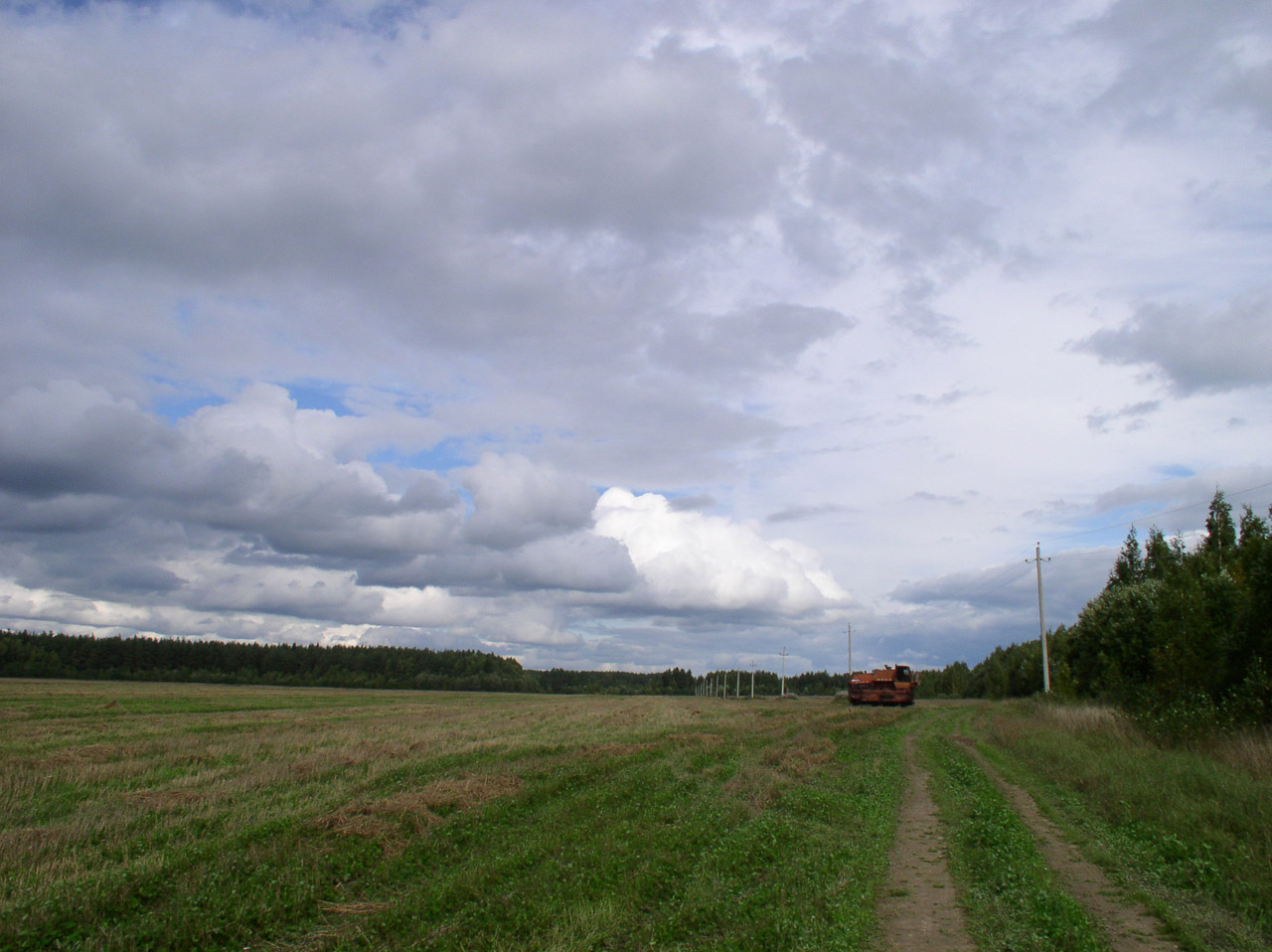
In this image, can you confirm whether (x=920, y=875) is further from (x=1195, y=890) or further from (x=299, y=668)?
(x=299, y=668)

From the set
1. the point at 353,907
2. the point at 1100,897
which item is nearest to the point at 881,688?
the point at 1100,897

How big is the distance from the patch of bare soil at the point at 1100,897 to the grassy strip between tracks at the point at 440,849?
9.34 ft

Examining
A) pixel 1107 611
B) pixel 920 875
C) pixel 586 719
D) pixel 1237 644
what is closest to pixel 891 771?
pixel 920 875

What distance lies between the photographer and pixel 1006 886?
10.9 metres

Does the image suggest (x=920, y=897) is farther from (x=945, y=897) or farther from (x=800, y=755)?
(x=800, y=755)

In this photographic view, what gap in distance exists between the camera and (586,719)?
42844mm

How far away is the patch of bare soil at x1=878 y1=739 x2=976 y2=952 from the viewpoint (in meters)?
9.05

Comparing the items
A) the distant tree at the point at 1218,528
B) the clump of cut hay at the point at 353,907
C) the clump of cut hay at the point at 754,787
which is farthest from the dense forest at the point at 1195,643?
the clump of cut hay at the point at 353,907

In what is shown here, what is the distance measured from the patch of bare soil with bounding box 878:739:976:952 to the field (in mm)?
79

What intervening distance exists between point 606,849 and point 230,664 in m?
170

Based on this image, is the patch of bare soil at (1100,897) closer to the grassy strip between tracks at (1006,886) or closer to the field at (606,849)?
the field at (606,849)

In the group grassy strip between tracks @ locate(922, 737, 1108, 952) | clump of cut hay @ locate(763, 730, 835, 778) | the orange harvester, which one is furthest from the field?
the orange harvester

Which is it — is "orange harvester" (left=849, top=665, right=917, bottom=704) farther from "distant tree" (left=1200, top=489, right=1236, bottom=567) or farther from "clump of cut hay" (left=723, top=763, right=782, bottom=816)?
"clump of cut hay" (left=723, top=763, right=782, bottom=816)

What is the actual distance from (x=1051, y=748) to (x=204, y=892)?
26.8 metres
